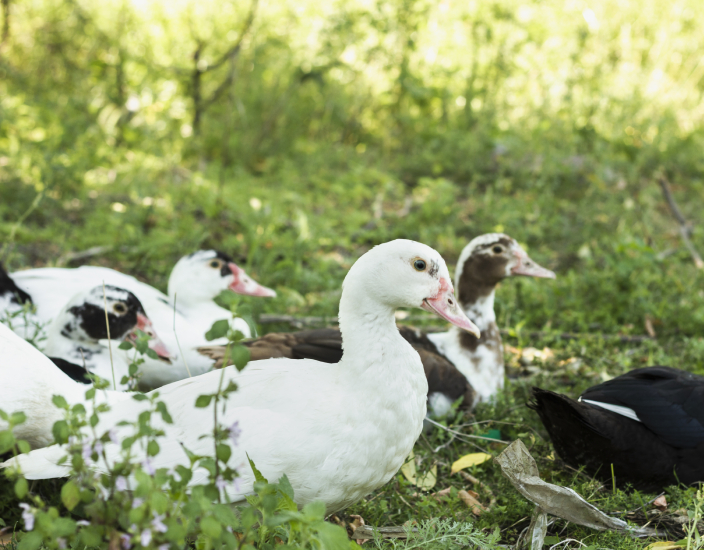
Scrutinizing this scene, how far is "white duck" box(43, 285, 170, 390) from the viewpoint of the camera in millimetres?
3053

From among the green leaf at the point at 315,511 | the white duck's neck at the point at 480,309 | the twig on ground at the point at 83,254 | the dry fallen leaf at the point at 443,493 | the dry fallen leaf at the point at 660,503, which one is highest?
the green leaf at the point at 315,511

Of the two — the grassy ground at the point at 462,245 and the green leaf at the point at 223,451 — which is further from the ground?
the green leaf at the point at 223,451

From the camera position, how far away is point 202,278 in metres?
3.93

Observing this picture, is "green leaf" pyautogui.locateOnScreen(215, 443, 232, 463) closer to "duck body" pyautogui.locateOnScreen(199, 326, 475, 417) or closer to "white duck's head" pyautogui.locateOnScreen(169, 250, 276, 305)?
"duck body" pyautogui.locateOnScreen(199, 326, 475, 417)

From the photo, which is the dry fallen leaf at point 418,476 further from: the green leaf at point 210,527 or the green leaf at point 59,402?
the green leaf at point 59,402

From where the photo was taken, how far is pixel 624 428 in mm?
2605

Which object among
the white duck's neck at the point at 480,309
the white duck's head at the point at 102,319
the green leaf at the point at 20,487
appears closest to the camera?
the green leaf at the point at 20,487

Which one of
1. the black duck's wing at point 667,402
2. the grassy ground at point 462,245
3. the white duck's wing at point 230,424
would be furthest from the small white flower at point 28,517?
the black duck's wing at point 667,402

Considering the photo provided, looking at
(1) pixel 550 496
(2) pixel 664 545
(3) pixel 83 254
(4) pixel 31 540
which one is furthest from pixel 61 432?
(3) pixel 83 254

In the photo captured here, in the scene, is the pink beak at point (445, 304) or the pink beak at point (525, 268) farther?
the pink beak at point (525, 268)

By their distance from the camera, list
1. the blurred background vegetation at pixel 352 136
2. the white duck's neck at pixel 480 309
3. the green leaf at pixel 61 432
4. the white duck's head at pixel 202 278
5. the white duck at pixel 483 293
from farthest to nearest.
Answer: the blurred background vegetation at pixel 352 136 < the white duck's head at pixel 202 278 < the white duck's neck at pixel 480 309 < the white duck at pixel 483 293 < the green leaf at pixel 61 432

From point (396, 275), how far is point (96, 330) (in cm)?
167

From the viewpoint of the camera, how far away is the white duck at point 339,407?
1.97 metres

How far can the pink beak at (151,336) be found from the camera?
3156mm
